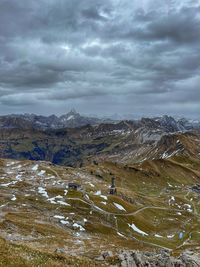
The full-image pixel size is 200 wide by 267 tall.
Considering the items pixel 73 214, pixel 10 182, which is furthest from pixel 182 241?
pixel 10 182

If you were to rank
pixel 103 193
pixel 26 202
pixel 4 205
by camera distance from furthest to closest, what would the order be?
pixel 103 193, pixel 26 202, pixel 4 205

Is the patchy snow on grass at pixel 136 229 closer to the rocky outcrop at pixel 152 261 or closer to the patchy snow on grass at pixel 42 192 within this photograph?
the patchy snow on grass at pixel 42 192

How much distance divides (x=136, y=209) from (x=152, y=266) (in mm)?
137915

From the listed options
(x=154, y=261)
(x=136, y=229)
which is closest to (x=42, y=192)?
(x=136, y=229)

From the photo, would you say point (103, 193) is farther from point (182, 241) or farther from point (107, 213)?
point (182, 241)

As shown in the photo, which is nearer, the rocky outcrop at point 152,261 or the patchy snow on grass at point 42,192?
the rocky outcrop at point 152,261

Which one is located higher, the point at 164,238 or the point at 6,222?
the point at 6,222

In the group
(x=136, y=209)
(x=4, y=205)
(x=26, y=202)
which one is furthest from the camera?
(x=136, y=209)

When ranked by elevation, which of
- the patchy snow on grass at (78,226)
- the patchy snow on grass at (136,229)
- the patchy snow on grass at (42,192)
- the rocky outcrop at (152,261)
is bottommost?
the patchy snow on grass at (136,229)

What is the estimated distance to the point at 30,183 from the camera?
198625 mm

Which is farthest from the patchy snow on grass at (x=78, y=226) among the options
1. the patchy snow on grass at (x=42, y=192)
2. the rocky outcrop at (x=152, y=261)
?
the rocky outcrop at (x=152, y=261)

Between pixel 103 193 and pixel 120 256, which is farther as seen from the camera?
pixel 103 193

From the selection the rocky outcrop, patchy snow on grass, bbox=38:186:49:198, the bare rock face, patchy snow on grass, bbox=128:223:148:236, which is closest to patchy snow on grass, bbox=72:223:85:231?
patchy snow on grass, bbox=128:223:148:236

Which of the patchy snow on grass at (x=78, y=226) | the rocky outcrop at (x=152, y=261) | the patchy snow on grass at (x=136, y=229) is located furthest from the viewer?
the patchy snow on grass at (x=136, y=229)
